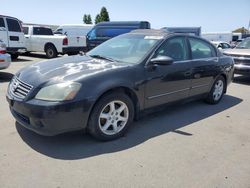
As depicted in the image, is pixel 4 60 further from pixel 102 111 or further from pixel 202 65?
pixel 202 65

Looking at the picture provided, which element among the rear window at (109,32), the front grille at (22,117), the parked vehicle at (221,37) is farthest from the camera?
the parked vehicle at (221,37)

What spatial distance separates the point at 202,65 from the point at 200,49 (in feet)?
1.25

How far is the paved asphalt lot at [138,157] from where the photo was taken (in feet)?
9.59

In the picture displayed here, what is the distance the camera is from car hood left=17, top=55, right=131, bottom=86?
3541 millimetres

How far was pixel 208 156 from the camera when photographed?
358 centimetres

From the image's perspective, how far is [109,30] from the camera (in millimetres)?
12984

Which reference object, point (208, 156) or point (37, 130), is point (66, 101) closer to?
point (37, 130)

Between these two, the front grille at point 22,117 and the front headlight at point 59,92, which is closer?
the front headlight at point 59,92

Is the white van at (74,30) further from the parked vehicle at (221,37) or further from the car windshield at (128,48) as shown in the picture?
the parked vehicle at (221,37)

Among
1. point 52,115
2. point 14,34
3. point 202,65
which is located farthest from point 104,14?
point 52,115

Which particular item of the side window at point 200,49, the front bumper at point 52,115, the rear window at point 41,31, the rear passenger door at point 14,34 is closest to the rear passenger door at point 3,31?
the rear passenger door at point 14,34

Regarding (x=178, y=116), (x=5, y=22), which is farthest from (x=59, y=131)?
(x=5, y=22)

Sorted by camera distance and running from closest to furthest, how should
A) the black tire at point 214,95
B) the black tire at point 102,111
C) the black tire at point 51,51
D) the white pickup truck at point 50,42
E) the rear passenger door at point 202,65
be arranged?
1. the black tire at point 102,111
2. the rear passenger door at point 202,65
3. the black tire at point 214,95
4. the white pickup truck at point 50,42
5. the black tire at point 51,51

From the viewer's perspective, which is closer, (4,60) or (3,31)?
(4,60)
